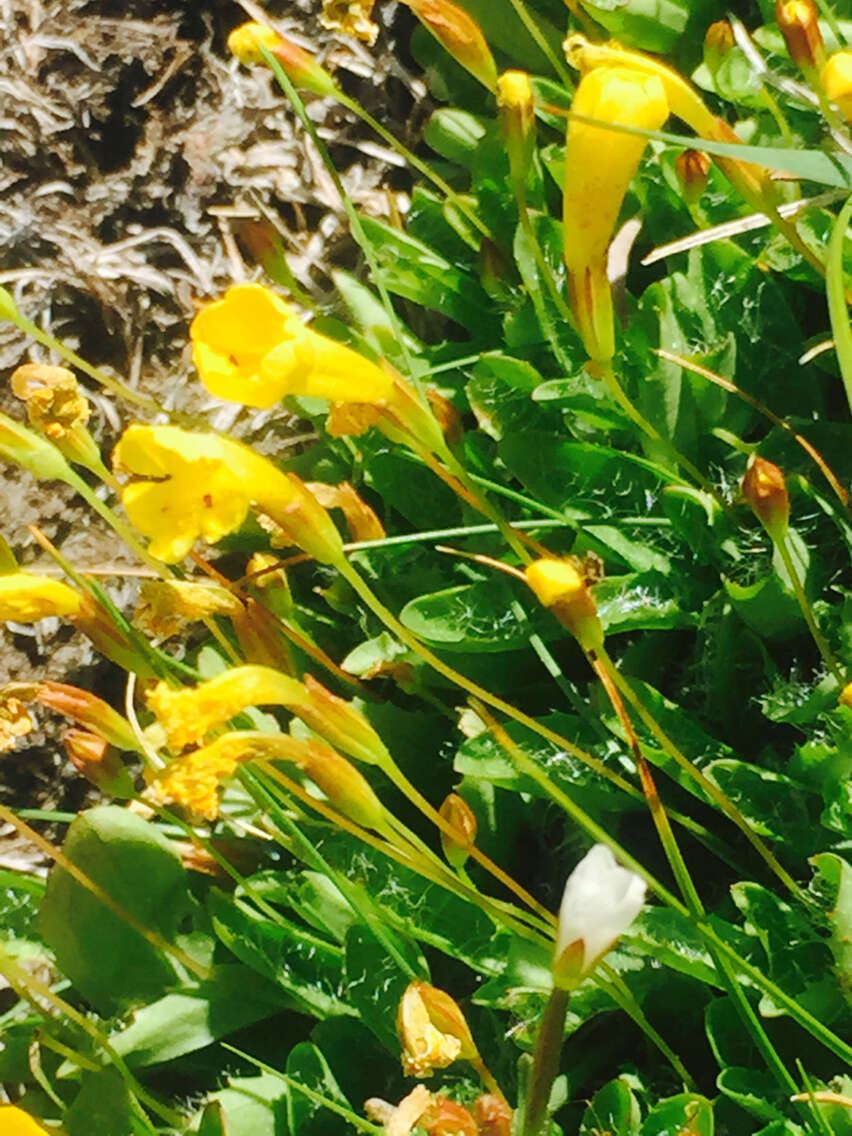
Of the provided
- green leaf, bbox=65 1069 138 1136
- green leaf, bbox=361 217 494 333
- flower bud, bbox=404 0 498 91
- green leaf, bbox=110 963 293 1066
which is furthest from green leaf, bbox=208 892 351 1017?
flower bud, bbox=404 0 498 91

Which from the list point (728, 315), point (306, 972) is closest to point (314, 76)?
point (728, 315)

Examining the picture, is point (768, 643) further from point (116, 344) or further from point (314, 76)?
point (116, 344)

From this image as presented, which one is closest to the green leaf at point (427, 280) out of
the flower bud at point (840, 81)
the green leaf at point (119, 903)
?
the flower bud at point (840, 81)

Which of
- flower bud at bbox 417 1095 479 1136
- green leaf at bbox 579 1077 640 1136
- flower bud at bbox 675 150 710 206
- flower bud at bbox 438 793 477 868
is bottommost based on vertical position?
green leaf at bbox 579 1077 640 1136

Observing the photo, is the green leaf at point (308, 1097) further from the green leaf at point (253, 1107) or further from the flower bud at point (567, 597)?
the flower bud at point (567, 597)

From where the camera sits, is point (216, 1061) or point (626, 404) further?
point (216, 1061)

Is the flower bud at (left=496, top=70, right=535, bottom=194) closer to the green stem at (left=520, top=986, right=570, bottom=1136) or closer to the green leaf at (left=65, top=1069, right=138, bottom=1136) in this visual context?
the green stem at (left=520, top=986, right=570, bottom=1136)

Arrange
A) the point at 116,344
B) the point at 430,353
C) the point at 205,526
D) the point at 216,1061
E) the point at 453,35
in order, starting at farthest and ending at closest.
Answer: the point at 116,344 → the point at 430,353 → the point at 216,1061 → the point at 453,35 → the point at 205,526
